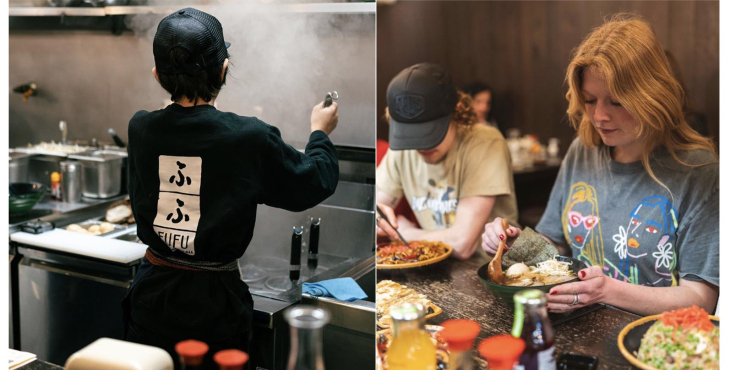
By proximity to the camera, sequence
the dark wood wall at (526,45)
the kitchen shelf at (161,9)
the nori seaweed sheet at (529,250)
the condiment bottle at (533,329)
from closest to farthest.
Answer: the condiment bottle at (533,329) → the dark wood wall at (526,45) → the nori seaweed sheet at (529,250) → the kitchen shelf at (161,9)

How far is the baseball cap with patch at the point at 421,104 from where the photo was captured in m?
2.23

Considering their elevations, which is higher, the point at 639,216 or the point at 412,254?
the point at 639,216

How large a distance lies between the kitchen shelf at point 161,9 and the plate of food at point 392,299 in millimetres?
992

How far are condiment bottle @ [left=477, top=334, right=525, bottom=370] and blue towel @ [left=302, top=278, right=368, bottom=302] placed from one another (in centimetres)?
97

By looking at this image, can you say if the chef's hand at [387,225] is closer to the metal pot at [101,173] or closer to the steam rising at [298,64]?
the steam rising at [298,64]

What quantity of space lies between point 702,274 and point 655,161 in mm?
317

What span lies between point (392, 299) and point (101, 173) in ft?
5.75

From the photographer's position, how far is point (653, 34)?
5.57ft

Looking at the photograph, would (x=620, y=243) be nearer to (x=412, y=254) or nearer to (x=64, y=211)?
(x=412, y=254)

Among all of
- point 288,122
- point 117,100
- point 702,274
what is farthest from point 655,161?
point 117,100

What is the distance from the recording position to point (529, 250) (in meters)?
1.96

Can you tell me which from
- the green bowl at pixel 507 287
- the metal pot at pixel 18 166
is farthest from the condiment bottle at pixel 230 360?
the metal pot at pixel 18 166

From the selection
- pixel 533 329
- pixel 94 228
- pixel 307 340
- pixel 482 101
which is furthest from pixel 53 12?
pixel 533 329

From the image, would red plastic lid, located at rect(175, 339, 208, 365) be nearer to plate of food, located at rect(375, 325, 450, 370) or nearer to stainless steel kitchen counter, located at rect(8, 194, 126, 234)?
plate of food, located at rect(375, 325, 450, 370)
